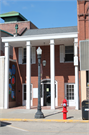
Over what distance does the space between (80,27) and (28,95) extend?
718 centimetres

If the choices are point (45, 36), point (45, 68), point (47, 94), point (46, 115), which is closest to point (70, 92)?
point (47, 94)

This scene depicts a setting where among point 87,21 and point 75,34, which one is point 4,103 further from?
point 87,21

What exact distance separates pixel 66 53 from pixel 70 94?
13.0ft

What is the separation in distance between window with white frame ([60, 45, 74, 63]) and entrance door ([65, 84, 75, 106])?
2.51m

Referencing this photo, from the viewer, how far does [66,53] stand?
1891 centimetres

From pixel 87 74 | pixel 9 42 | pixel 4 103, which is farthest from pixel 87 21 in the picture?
pixel 4 103

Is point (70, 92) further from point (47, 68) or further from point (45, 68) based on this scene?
point (45, 68)

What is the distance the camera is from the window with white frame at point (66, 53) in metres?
18.8

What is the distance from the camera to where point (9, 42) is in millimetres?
18000

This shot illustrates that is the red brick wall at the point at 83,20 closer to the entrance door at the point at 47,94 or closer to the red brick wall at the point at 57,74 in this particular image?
the red brick wall at the point at 57,74

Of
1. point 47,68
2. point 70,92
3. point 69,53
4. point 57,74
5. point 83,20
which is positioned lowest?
point 70,92

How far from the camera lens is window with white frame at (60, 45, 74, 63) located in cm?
1881

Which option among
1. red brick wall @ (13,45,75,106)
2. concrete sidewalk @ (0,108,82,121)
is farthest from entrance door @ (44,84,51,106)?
concrete sidewalk @ (0,108,82,121)

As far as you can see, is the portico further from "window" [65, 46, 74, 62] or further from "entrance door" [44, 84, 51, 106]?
"entrance door" [44, 84, 51, 106]
